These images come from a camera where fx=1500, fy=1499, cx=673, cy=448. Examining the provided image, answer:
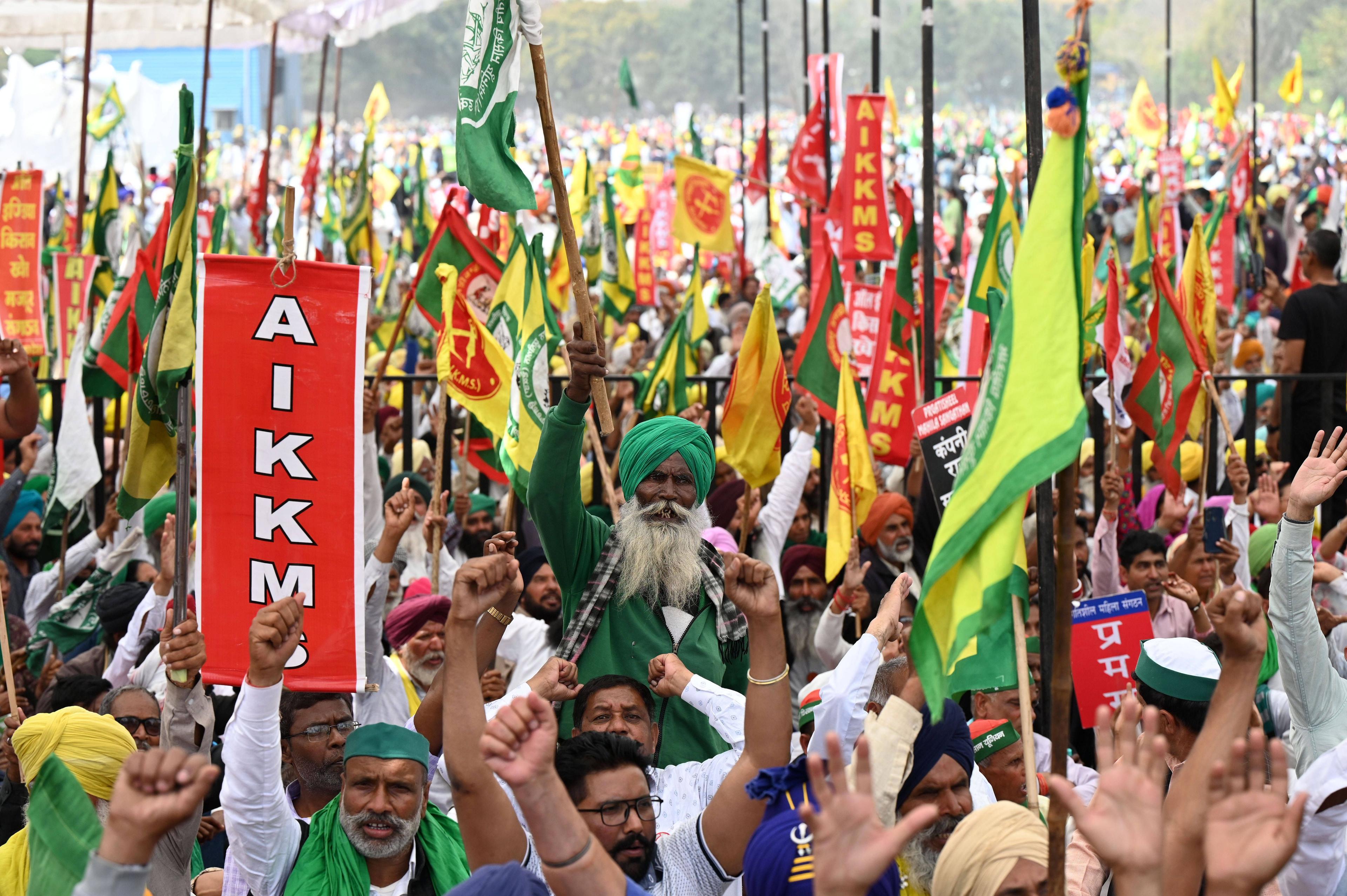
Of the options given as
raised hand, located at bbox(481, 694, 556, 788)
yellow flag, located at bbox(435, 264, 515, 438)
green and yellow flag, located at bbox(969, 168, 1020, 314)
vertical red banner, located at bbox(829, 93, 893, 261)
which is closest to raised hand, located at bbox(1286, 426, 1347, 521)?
raised hand, located at bbox(481, 694, 556, 788)

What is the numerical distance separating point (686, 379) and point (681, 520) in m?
3.22

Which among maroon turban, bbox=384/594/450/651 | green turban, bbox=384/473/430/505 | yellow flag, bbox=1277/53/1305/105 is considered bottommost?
maroon turban, bbox=384/594/450/651

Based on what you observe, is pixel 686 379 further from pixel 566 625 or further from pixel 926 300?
pixel 566 625

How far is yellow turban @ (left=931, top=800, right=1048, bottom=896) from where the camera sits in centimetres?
273

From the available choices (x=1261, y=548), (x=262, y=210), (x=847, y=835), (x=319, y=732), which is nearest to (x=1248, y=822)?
(x=847, y=835)

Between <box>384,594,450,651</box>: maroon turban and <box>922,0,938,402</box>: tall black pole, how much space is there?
9.33 feet

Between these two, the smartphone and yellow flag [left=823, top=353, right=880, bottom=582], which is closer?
yellow flag [left=823, top=353, right=880, bottom=582]

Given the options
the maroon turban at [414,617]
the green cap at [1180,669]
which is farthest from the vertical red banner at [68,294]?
the green cap at [1180,669]

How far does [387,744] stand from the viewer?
3.40m

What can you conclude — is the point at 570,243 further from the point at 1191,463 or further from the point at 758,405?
the point at 1191,463

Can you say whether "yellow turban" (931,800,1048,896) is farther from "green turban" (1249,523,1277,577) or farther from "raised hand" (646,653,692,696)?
"green turban" (1249,523,1277,577)

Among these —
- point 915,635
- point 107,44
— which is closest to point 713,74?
point 107,44

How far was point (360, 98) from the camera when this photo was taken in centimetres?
7525

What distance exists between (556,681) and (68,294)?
21.2ft
